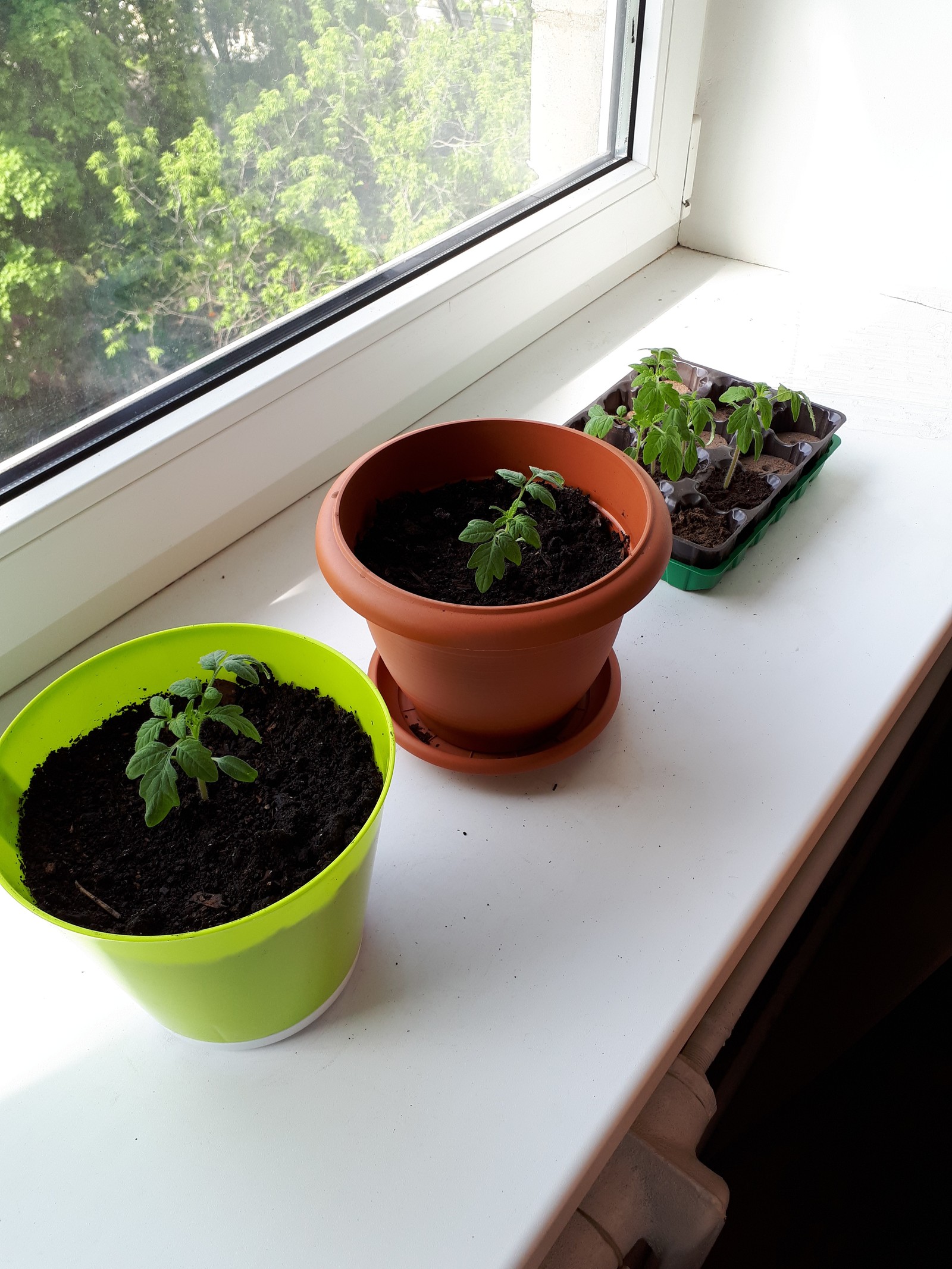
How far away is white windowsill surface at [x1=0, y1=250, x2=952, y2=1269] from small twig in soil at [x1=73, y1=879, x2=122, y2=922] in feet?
0.43

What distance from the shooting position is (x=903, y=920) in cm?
114

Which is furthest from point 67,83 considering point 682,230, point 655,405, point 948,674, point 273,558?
point 948,674

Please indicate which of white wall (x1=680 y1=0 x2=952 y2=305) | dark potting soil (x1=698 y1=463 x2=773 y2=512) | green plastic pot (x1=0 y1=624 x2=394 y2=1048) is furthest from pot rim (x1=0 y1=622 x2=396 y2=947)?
white wall (x1=680 y1=0 x2=952 y2=305)

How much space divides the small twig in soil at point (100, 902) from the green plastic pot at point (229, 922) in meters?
0.03

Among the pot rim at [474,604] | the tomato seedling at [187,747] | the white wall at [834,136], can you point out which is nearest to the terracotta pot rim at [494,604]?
the pot rim at [474,604]

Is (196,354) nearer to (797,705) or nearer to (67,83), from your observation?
(67,83)

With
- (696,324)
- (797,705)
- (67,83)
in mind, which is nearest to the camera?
(67,83)

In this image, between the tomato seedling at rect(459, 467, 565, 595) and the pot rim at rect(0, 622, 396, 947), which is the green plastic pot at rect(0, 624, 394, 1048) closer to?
the pot rim at rect(0, 622, 396, 947)

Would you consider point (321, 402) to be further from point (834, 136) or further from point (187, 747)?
point (834, 136)

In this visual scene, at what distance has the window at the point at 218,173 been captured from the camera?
713mm

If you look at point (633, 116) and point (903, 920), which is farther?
point (633, 116)

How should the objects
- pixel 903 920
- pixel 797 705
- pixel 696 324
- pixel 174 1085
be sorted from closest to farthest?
pixel 174 1085, pixel 797 705, pixel 903 920, pixel 696 324

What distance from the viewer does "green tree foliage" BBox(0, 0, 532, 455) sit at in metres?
0.71

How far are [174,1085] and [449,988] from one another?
0.61 feet
